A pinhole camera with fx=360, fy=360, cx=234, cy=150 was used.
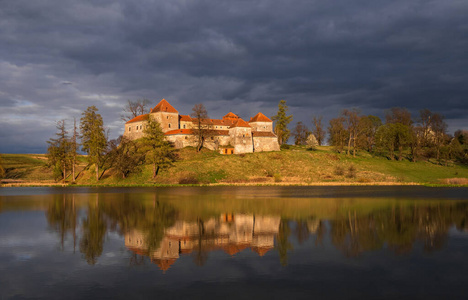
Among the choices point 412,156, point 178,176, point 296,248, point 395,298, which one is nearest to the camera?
point 395,298

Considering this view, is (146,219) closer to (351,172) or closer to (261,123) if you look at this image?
(351,172)

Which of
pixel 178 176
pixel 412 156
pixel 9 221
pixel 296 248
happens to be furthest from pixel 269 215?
pixel 412 156

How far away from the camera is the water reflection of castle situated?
15.0m

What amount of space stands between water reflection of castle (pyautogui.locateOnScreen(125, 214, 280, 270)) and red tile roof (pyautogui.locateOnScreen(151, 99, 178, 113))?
74345mm

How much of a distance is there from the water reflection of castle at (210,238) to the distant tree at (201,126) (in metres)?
62.4

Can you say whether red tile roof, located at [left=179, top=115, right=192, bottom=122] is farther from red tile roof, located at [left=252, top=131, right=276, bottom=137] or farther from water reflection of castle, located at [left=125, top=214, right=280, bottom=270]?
water reflection of castle, located at [left=125, top=214, right=280, bottom=270]

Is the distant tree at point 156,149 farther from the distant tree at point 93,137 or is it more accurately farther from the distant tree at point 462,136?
the distant tree at point 462,136

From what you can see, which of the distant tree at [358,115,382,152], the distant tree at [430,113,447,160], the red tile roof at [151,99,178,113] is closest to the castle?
the red tile roof at [151,99,178,113]

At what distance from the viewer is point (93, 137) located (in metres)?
68.9

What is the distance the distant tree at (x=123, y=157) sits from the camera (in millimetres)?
65812

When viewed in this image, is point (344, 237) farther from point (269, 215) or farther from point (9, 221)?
point (9, 221)

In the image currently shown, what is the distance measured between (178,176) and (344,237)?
164 ft

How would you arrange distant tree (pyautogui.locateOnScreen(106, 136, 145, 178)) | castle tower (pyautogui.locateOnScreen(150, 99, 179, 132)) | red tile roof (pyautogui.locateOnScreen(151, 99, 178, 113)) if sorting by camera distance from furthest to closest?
red tile roof (pyautogui.locateOnScreen(151, 99, 178, 113)) → castle tower (pyautogui.locateOnScreen(150, 99, 179, 132)) → distant tree (pyautogui.locateOnScreen(106, 136, 145, 178))

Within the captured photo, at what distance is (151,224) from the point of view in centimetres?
2173
